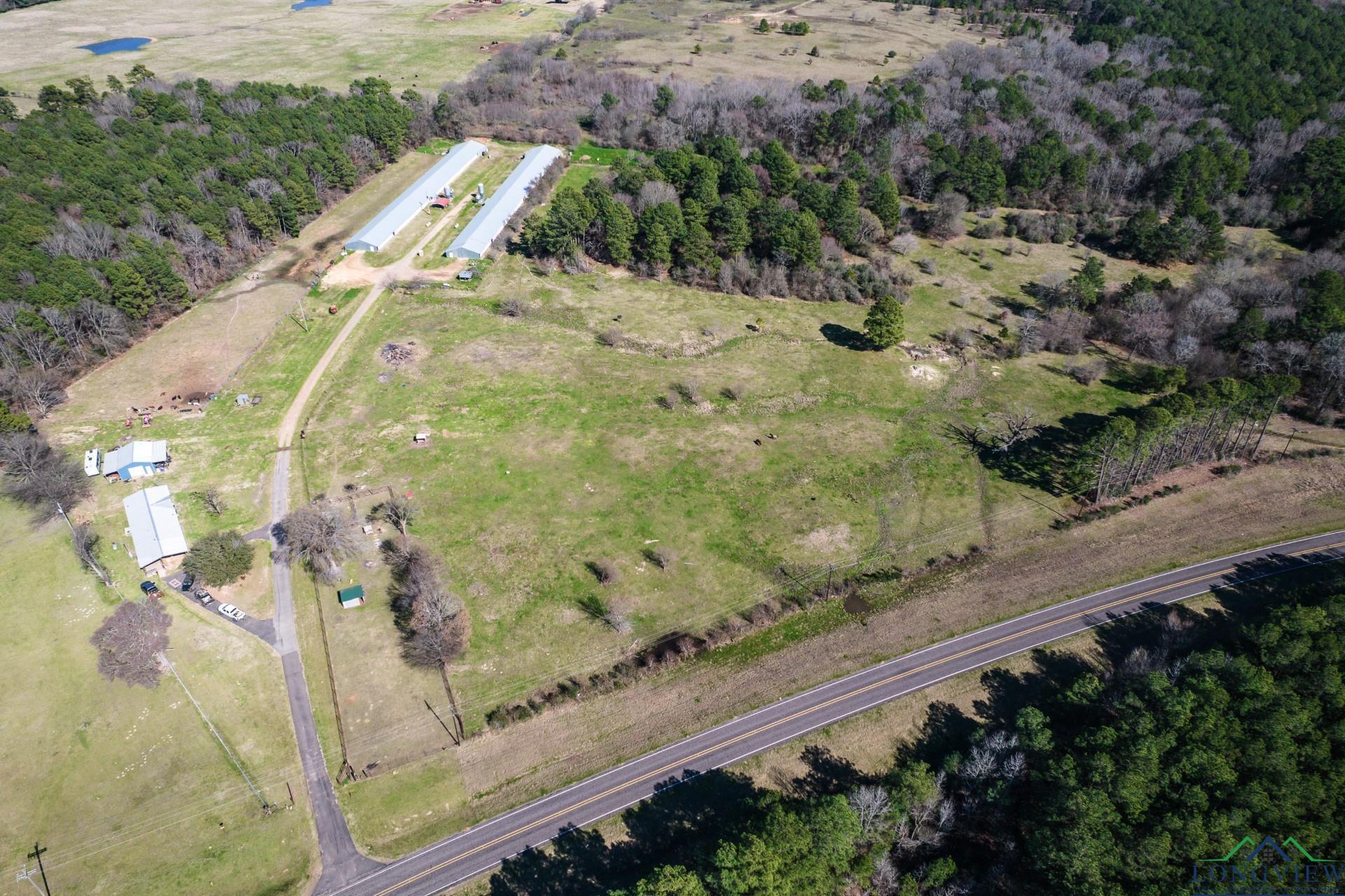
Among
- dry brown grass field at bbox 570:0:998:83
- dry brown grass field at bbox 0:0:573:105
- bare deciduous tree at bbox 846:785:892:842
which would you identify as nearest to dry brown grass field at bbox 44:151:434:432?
dry brown grass field at bbox 0:0:573:105

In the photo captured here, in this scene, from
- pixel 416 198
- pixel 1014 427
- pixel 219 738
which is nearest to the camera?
pixel 219 738

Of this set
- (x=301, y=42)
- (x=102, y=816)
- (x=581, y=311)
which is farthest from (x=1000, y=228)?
(x=301, y=42)

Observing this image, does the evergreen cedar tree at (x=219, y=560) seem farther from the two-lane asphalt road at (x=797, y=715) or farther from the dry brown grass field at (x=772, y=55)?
the dry brown grass field at (x=772, y=55)

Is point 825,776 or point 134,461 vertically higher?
point 134,461

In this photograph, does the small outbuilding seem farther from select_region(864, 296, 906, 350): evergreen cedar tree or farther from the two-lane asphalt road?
select_region(864, 296, 906, 350): evergreen cedar tree

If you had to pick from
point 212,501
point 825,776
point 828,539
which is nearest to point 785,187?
point 828,539

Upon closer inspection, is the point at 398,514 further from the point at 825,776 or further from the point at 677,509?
the point at 825,776

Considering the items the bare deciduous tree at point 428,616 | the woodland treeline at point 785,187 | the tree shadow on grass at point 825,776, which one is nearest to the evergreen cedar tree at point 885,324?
the woodland treeline at point 785,187

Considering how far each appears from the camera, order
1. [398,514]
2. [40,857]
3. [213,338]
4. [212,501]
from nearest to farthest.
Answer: [40,857] → [398,514] → [212,501] → [213,338]
